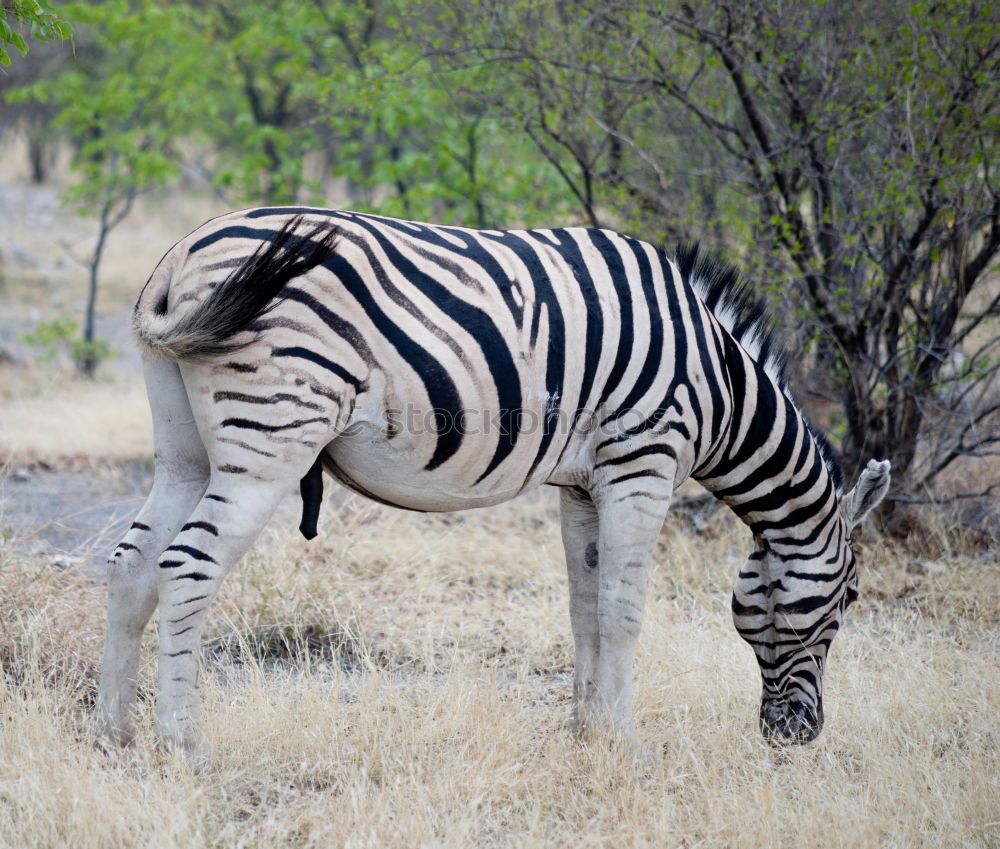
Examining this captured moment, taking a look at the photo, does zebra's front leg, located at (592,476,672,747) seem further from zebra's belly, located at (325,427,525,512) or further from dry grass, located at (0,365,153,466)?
dry grass, located at (0,365,153,466)

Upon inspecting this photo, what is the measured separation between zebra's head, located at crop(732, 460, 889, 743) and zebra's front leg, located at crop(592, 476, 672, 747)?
0.64m

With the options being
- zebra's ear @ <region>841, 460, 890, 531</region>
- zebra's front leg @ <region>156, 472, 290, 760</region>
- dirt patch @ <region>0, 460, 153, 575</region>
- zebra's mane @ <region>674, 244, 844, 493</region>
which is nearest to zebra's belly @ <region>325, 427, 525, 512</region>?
zebra's front leg @ <region>156, 472, 290, 760</region>

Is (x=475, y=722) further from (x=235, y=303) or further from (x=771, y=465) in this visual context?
(x=235, y=303)

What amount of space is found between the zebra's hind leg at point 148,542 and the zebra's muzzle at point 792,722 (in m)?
2.59

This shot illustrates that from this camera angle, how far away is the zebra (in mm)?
3205

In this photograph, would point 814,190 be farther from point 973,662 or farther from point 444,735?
point 444,735

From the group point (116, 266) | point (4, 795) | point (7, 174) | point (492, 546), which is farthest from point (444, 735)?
point (7, 174)

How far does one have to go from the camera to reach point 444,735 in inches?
154

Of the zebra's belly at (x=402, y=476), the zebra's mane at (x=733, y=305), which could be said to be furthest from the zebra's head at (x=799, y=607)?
the zebra's belly at (x=402, y=476)

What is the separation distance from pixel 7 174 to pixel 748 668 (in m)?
29.3

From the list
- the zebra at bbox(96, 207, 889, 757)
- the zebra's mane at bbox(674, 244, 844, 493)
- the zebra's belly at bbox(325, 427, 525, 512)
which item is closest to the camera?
the zebra at bbox(96, 207, 889, 757)

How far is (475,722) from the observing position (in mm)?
3949

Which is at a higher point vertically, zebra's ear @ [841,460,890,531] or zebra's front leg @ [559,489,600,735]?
zebra's ear @ [841,460,890,531]

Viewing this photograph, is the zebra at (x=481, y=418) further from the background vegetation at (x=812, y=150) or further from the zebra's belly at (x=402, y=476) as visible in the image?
the background vegetation at (x=812, y=150)
